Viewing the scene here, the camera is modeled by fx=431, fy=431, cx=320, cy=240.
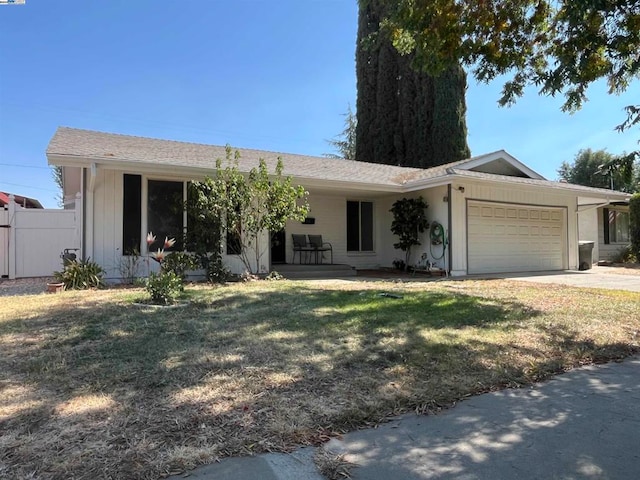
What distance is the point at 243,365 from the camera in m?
3.86

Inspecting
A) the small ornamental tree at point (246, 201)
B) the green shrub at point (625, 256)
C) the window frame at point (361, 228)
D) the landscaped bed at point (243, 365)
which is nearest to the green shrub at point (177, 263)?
the small ornamental tree at point (246, 201)

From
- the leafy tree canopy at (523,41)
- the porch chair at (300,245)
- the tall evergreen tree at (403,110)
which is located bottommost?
the porch chair at (300,245)

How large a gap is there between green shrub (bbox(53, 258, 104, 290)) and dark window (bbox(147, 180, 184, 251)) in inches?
56.3

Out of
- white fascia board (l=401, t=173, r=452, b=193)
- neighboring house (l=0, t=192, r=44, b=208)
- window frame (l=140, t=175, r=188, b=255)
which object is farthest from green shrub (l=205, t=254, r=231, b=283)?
neighboring house (l=0, t=192, r=44, b=208)

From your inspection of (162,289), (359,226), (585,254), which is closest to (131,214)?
(162,289)

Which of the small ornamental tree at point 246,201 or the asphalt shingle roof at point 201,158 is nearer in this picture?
the asphalt shingle roof at point 201,158

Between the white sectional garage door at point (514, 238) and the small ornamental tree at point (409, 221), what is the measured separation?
132 cm

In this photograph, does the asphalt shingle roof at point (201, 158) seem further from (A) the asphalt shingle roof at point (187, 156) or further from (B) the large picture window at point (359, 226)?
(B) the large picture window at point (359, 226)

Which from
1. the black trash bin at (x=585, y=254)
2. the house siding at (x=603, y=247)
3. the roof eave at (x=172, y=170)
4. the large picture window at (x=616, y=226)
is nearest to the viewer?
the roof eave at (x=172, y=170)

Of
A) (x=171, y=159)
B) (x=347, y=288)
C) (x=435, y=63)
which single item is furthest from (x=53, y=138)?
(x=435, y=63)

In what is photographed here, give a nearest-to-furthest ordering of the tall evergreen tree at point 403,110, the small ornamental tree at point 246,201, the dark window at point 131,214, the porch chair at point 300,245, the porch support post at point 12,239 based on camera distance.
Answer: the small ornamental tree at point 246,201
the dark window at point 131,214
the porch support post at point 12,239
the porch chair at point 300,245
the tall evergreen tree at point 403,110

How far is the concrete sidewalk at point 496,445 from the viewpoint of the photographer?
229cm

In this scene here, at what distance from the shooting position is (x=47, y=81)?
18.2 meters

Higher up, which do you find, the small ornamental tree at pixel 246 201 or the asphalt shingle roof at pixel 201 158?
the asphalt shingle roof at pixel 201 158
